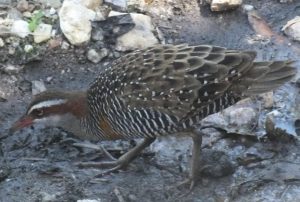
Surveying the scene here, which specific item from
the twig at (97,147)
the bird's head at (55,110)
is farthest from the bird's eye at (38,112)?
the twig at (97,147)

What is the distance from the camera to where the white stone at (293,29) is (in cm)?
714

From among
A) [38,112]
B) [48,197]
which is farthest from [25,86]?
[48,197]

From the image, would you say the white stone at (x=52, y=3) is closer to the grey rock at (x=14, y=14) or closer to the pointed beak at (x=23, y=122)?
the grey rock at (x=14, y=14)

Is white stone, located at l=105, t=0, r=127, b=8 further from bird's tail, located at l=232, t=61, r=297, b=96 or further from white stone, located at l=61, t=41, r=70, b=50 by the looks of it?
bird's tail, located at l=232, t=61, r=297, b=96

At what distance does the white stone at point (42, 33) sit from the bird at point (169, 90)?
1.07m

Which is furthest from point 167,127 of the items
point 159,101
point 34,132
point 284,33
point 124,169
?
point 284,33

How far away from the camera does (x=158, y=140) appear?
20.9 ft

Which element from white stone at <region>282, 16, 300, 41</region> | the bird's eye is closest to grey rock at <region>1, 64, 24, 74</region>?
the bird's eye

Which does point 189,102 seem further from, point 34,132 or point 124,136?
point 34,132

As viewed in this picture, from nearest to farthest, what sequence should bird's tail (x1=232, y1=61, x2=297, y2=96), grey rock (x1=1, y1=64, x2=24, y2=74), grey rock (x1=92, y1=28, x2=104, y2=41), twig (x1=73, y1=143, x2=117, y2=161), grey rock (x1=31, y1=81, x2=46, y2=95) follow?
bird's tail (x1=232, y1=61, x2=297, y2=96) → twig (x1=73, y1=143, x2=117, y2=161) → grey rock (x1=31, y1=81, x2=46, y2=95) → grey rock (x1=1, y1=64, x2=24, y2=74) → grey rock (x1=92, y1=28, x2=104, y2=41)

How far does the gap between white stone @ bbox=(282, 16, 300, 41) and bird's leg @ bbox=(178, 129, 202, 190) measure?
67.9 inches

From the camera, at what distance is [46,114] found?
235 inches

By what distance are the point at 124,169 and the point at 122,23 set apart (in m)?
1.49

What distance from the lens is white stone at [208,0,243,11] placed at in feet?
23.7
